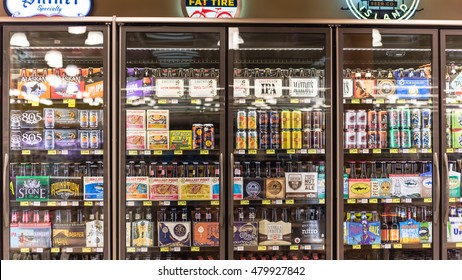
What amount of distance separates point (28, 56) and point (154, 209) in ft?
5.00

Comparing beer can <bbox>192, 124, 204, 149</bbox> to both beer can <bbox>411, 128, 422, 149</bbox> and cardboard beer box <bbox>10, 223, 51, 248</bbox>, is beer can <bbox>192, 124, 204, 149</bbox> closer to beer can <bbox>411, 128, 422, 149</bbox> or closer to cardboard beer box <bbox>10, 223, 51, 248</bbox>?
cardboard beer box <bbox>10, 223, 51, 248</bbox>

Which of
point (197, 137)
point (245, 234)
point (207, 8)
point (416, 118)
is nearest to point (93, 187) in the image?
point (197, 137)

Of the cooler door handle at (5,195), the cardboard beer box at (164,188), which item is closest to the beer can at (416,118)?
the cardboard beer box at (164,188)

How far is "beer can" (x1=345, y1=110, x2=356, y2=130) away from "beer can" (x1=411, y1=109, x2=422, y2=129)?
17.2 inches

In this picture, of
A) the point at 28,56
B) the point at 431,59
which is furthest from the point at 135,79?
the point at 431,59

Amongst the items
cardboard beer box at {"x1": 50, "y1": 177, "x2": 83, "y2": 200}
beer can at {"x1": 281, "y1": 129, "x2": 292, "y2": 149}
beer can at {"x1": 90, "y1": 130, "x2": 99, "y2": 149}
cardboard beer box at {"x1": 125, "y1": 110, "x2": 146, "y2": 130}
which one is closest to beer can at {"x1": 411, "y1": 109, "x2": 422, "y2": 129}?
beer can at {"x1": 281, "y1": 129, "x2": 292, "y2": 149}

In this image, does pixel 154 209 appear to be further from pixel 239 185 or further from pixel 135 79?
pixel 135 79

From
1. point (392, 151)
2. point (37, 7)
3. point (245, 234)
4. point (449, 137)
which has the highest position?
point (37, 7)

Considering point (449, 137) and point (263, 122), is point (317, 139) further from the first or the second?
point (449, 137)

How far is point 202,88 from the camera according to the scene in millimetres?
3254

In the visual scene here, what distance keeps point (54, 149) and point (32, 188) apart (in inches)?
13.1

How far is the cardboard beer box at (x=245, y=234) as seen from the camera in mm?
3268
